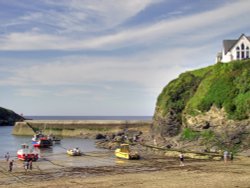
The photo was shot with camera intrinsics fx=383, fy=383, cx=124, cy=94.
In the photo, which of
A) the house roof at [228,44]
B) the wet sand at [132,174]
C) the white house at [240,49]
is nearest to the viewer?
the wet sand at [132,174]

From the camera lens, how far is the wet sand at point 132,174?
35.6 metres

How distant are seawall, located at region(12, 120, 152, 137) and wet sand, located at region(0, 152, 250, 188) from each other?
54331 millimetres

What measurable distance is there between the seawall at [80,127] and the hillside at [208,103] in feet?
87.5

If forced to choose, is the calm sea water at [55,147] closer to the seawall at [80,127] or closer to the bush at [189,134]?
the seawall at [80,127]

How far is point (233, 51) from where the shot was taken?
86.6 m

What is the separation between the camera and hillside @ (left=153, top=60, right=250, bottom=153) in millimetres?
61188

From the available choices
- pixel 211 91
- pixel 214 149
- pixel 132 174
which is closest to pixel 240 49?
pixel 211 91

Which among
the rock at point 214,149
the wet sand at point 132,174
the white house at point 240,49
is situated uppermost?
the white house at point 240,49

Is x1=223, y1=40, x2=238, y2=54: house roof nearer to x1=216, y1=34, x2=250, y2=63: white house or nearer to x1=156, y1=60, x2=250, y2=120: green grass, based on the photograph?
x1=216, y1=34, x2=250, y2=63: white house

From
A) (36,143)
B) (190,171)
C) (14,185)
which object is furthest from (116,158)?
(36,143)

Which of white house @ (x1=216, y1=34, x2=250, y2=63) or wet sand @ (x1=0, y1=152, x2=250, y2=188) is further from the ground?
white house @ (x1=216, y1=34, x2=250, y2=63)

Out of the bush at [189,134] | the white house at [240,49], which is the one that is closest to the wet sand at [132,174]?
the bush at [189,134]

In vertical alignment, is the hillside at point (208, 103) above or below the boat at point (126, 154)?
above

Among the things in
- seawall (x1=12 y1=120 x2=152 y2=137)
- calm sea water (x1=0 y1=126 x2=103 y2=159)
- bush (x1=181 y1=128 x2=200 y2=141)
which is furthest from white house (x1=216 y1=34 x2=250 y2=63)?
calm sea water (x1=0 y1=126 x2=103 y2=159)
